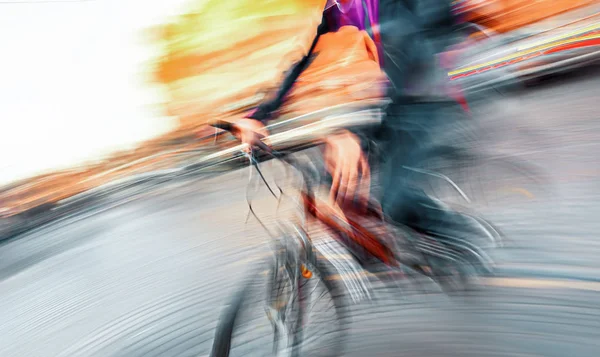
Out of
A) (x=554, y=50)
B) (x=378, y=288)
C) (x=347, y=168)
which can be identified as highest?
(x=554, y=50)

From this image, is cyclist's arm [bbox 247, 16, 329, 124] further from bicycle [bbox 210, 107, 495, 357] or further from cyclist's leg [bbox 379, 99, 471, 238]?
cyclist's leg [bbox 379, 99, 471, 238]

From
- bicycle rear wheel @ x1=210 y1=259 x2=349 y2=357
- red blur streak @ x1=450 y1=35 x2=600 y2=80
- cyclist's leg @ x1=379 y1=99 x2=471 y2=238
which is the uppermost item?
red blur streak @ x1=450 y1=35 x2=600 y2=80

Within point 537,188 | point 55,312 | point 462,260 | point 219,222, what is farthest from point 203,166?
point 537,188

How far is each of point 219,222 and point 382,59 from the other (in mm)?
505

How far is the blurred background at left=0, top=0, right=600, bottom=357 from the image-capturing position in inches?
34.8

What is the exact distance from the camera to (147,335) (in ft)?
2.94

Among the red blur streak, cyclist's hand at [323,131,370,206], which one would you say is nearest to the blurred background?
the red blur streak

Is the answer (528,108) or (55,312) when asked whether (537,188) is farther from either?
(55,312)

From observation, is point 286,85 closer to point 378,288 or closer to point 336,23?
point 336,23

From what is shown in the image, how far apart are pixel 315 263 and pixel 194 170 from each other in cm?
32

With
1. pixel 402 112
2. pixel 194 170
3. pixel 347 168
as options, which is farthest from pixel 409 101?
pixel 194 170

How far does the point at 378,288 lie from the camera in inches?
37.4

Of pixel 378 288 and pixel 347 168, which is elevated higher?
pixel 347 168

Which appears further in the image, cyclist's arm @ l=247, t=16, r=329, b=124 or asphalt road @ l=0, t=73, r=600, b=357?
cyclist's arm @ l=247, t=16, r=329, b=124
